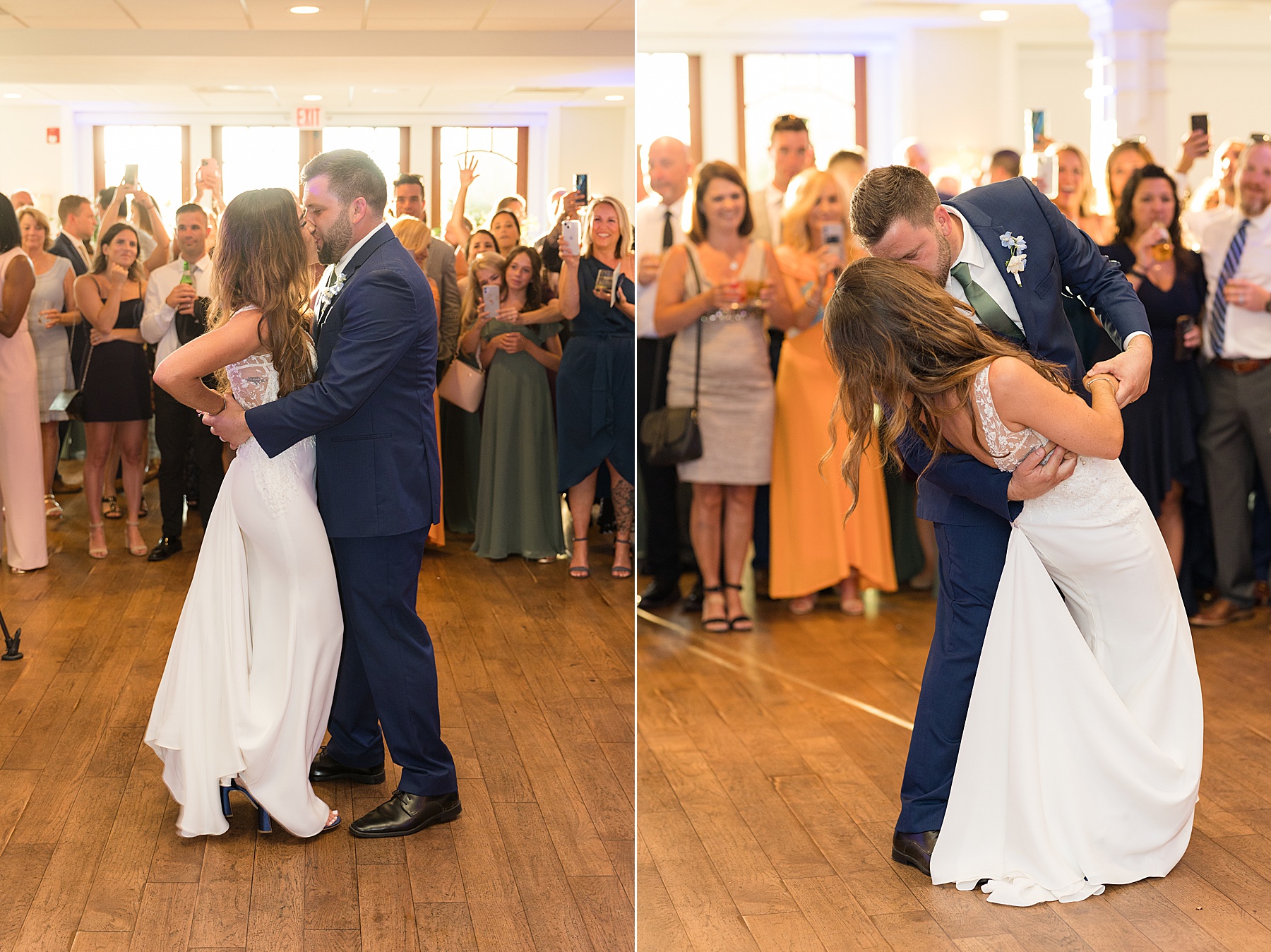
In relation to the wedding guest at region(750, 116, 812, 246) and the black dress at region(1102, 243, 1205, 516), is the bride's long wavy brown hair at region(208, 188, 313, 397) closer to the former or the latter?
the wedding guest at region(750, 116, 812, 246)

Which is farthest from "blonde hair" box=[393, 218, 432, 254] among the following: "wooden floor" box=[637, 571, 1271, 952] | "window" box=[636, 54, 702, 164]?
"window" box=[636, 54, 702, 164]

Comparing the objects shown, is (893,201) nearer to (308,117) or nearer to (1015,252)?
(1015,252)

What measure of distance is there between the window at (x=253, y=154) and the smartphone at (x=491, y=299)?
432 mm

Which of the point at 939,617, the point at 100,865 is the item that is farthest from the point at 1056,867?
the point at 100,865

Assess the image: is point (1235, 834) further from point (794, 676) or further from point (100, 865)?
point (100, 865)

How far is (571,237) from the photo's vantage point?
250 cm

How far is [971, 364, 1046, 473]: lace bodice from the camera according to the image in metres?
2.51

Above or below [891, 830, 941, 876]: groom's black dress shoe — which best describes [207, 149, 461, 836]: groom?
above

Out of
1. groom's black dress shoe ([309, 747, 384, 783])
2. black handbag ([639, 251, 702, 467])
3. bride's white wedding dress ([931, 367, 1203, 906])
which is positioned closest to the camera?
bride's white wedding dress ([931, 367, 1203, 906])

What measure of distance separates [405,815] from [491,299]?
42.2 inches

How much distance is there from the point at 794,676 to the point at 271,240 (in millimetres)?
2240

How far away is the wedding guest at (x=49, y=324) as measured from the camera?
2525 millimetres

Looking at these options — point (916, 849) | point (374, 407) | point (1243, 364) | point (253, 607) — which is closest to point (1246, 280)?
point (1243, 364)

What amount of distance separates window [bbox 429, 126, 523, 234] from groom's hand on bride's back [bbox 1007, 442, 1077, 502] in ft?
3.44
